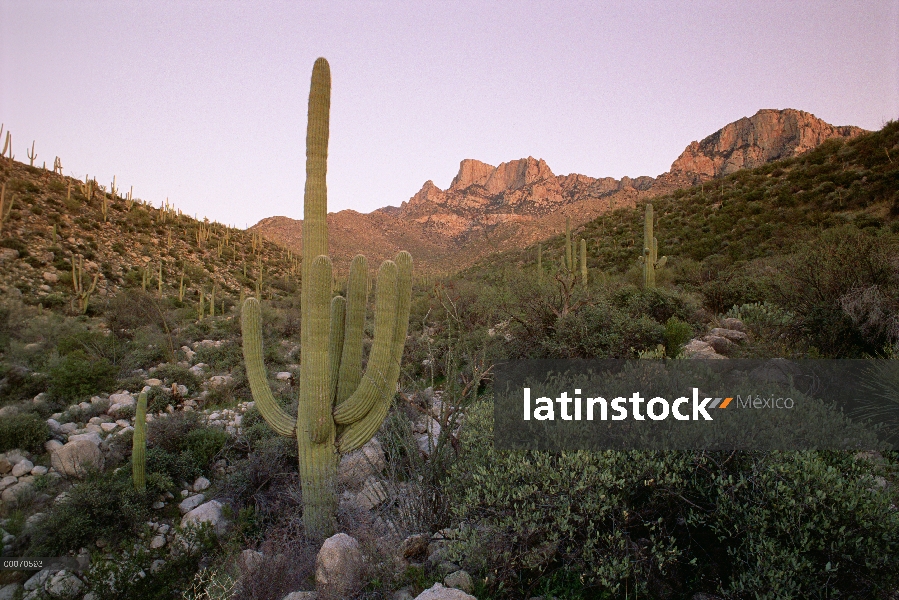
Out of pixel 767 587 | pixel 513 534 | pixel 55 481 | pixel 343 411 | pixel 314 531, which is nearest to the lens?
pixel 767 587

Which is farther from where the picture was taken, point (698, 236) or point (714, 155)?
point (714, 155)

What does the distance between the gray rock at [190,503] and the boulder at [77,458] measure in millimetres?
1226

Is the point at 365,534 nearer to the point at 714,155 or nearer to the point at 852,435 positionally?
the point at 852,435

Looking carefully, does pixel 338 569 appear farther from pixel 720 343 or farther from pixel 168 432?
pixel 720 343

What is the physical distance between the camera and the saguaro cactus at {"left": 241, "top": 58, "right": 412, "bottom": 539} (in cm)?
398

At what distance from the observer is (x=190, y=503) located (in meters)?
4.77

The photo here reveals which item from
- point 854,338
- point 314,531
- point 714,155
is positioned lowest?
point 314,531

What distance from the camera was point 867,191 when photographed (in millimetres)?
15844

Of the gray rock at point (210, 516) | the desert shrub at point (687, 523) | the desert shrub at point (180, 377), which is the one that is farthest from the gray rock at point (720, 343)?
the desert shrub at point (180, 377)

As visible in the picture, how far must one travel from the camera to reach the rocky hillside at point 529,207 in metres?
44.1

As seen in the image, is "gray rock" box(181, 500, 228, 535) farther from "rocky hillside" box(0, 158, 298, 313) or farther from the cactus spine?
"rocky hillside" box(0, 158, 298, 313)

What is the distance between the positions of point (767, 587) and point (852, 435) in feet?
4.64

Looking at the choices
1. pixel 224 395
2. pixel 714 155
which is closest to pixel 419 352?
pixel 224 395

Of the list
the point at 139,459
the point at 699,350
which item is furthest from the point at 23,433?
the point at 699,350
